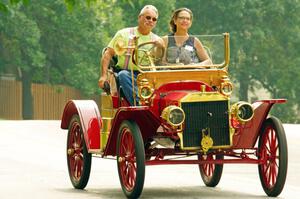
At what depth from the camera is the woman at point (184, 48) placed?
1325 centimetres

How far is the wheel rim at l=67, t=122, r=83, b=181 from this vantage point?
13.9 meters

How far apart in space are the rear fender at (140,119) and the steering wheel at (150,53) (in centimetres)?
87

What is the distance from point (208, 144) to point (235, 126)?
1.31ft

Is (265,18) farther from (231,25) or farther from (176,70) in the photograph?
(176,70)

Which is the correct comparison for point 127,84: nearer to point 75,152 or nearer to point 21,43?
point 75,152

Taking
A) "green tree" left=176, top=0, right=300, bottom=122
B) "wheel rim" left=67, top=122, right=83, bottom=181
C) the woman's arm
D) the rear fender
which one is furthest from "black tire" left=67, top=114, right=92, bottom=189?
"green tree" left=176, top=0, right=300, bottom=122

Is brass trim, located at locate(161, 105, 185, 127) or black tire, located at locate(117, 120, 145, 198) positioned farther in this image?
brass trim, located at locate(161, 105, 185, 127)

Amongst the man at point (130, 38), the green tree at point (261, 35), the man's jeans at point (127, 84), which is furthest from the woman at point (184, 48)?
the green tree at point (261, 35)

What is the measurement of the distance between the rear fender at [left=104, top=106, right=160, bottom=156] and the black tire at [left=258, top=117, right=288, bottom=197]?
43.3 inches

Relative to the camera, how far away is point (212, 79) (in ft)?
42.8

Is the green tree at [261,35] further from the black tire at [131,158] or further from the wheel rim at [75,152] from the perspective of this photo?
the black tire at [131,158]

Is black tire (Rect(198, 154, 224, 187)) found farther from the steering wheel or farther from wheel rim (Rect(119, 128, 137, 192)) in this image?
wheel rim (Rect(119, 128, 137, 192))

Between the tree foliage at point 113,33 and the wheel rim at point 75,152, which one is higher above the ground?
the tree foliage at point 113,33

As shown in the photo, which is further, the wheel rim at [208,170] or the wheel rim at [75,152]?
the wheel rim at [208,170]
